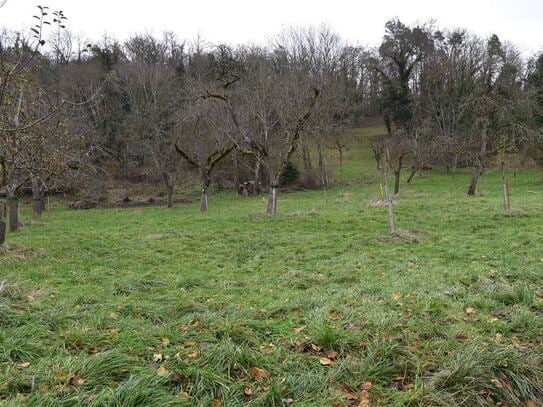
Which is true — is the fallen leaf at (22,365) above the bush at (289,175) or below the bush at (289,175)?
below

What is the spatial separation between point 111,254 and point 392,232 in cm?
705

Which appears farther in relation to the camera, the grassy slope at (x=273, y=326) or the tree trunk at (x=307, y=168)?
the tree trunk at (x=307, y=168)

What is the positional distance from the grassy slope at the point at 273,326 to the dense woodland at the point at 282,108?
6.90 meters

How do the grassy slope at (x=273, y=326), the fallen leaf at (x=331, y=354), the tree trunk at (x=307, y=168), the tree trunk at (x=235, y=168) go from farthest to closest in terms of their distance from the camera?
the tree trunk at (x=307, y=168)
the tree trunk at (x=235, y=168)
the fallen leaf at (x=331, y=354)
the grassy slope at (x=273, y=326)

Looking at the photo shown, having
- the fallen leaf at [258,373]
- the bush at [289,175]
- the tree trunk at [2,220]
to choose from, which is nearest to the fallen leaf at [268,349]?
the fallen leaf at [258,373]

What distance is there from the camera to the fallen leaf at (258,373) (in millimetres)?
3624

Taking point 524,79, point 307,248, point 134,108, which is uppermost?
point 524,79

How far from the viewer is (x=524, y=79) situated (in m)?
39.3

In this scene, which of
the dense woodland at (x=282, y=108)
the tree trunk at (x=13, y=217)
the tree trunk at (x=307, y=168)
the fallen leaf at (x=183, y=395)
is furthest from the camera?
the tree trunk at (x=307, y=168)

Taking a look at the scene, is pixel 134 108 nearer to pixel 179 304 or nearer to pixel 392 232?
pixel 392 232

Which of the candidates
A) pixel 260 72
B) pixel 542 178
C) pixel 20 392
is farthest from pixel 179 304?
pixel 542 178

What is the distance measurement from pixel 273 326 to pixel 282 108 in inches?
704

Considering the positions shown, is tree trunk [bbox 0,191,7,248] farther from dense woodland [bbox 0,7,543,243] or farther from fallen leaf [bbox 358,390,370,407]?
fallen leaf [bbox 358,390,370,407]

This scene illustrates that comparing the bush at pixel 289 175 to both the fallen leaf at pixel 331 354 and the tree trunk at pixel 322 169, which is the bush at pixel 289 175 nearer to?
the tree trunk at pixel 322 169
